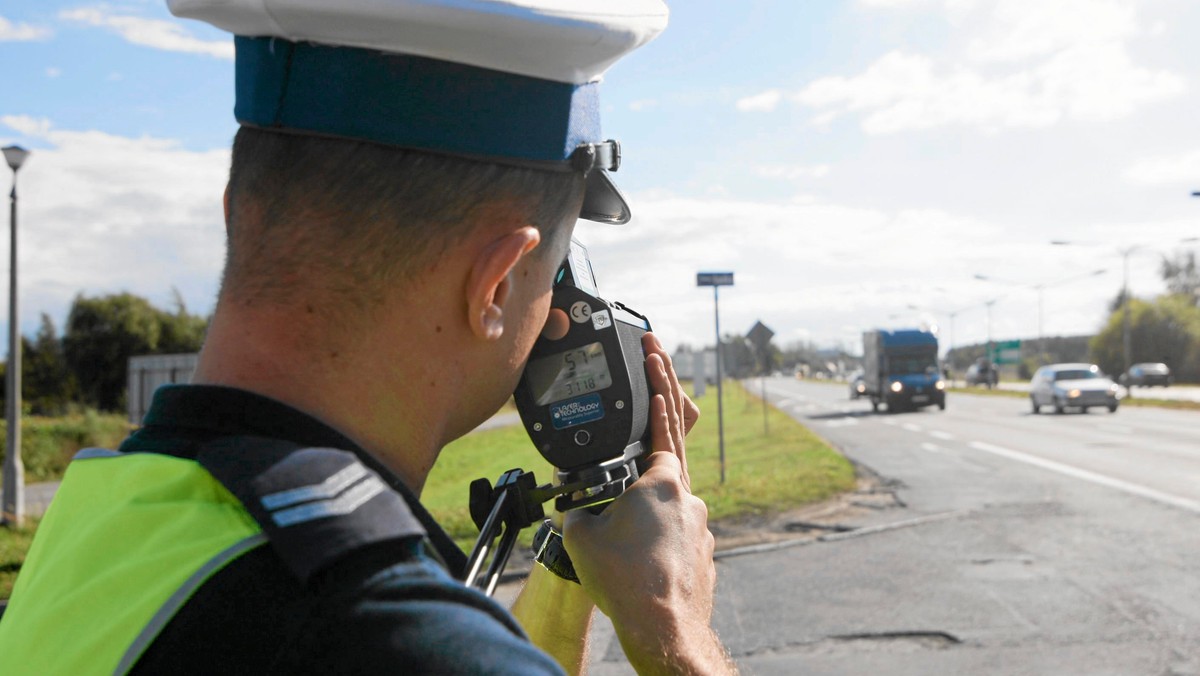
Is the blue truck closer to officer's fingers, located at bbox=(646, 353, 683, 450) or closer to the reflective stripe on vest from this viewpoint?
officer's fingers, located at bbox=(646, 353, 683, 450)

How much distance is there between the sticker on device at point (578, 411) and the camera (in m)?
1.45

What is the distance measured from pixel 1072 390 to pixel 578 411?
35385 mm

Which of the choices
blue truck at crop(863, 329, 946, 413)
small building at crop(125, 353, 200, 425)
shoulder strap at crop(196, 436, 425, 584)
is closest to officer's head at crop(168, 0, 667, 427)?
shoulder strap at crop(196, 436, 425, 584)

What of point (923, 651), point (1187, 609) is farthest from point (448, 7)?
point (1187, 609)

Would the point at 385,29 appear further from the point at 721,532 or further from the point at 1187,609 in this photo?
the point at 721,532

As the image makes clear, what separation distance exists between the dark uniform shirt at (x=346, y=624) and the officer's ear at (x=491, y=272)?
10.8 inches

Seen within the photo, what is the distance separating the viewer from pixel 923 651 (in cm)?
638

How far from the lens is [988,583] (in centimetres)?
825

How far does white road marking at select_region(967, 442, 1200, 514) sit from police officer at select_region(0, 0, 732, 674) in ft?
40.6

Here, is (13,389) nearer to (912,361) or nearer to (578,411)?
(578,411)

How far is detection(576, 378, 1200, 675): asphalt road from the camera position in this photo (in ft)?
20.5

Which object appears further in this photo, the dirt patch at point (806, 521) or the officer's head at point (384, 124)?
the dirt patch at point (806, 521)

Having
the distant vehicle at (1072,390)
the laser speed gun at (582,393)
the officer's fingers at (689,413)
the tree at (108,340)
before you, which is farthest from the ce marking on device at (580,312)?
the tree at (108,340)

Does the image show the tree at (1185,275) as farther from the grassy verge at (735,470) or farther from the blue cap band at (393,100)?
the blue cap band at (393,100)
